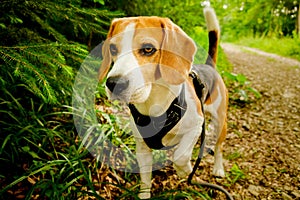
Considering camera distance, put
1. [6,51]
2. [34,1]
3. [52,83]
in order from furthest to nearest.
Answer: [52,83]
[34,1]
[6,51]

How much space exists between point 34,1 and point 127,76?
83 centimetres

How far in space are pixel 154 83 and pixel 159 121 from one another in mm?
271

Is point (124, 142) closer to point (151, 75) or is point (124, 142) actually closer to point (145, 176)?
point (145, 176)

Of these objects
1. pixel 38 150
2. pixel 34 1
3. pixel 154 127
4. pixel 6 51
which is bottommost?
pixel 38 150

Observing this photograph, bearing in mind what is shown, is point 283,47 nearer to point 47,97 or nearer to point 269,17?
point 269,17

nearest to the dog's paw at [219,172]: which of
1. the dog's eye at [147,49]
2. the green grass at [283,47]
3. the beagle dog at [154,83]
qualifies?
the beagle dog at [154,83]

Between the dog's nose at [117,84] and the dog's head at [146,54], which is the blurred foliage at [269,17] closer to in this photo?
the dog's head at [146,54]

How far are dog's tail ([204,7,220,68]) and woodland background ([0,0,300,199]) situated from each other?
81cm

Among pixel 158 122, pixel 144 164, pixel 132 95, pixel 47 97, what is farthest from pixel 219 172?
pixel 47 97

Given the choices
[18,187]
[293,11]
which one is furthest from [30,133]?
[293,11]

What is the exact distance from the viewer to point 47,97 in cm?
159

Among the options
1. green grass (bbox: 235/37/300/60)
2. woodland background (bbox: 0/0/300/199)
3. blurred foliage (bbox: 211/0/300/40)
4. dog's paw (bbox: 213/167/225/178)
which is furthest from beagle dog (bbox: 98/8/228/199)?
blurred foliage (bbox: 211/0/300/40)

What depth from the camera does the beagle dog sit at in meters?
1.42

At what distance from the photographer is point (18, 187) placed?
1.84 metres
